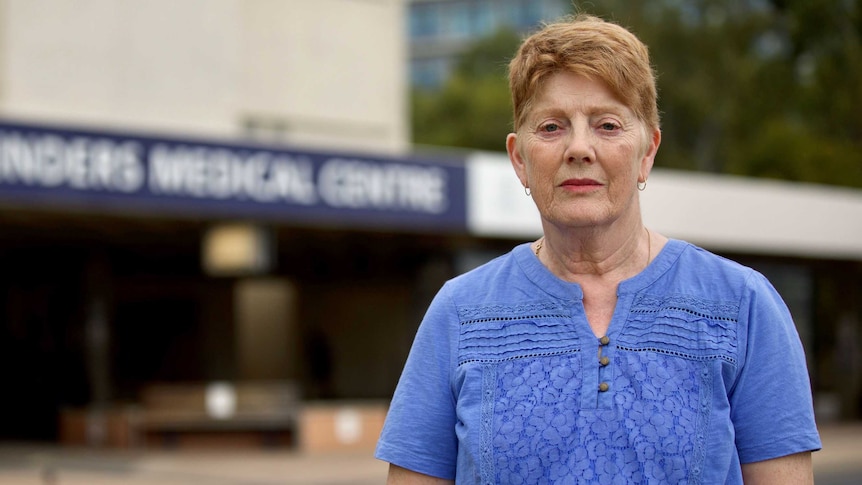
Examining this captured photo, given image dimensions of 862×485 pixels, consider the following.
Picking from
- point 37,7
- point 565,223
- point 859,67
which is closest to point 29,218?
point 37,7

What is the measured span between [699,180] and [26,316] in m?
13.7

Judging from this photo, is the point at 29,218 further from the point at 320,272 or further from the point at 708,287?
the point at 708,287

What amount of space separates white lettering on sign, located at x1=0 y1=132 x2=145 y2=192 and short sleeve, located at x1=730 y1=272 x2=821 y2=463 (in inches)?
541

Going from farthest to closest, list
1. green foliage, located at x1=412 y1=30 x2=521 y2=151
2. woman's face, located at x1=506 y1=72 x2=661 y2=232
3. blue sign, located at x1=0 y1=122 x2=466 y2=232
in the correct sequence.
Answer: green foliage, located at x1=412 y1=30 x2=521 y2=151
blue sign, located at x1=0 y1=122 x2=466 y2=232
woman's face, located at x1=506 y1=72 x2=661 y2=232

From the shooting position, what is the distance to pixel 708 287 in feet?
7.88

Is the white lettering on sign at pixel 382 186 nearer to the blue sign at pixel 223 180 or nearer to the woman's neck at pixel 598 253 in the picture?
the blue sign at pixel 223 180

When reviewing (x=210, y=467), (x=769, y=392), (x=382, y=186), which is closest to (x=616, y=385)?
(x=769, y=392)

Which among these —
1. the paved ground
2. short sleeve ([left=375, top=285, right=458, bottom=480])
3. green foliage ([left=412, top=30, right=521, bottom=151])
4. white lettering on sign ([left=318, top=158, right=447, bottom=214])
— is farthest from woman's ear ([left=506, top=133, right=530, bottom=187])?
green foliage ([left=412, top=30, right=521, bottom=151])

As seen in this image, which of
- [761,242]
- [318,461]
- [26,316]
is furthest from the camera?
[26,316]

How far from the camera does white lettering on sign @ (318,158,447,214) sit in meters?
18.1

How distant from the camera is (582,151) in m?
2.35

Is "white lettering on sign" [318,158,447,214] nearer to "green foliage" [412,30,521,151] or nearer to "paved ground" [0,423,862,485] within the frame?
"paved ground" [0,423,862,485]

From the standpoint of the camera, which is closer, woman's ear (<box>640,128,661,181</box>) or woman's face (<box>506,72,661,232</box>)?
woman's face (<box>506,72,661,232</box>)

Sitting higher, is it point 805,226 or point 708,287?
point 805,226
